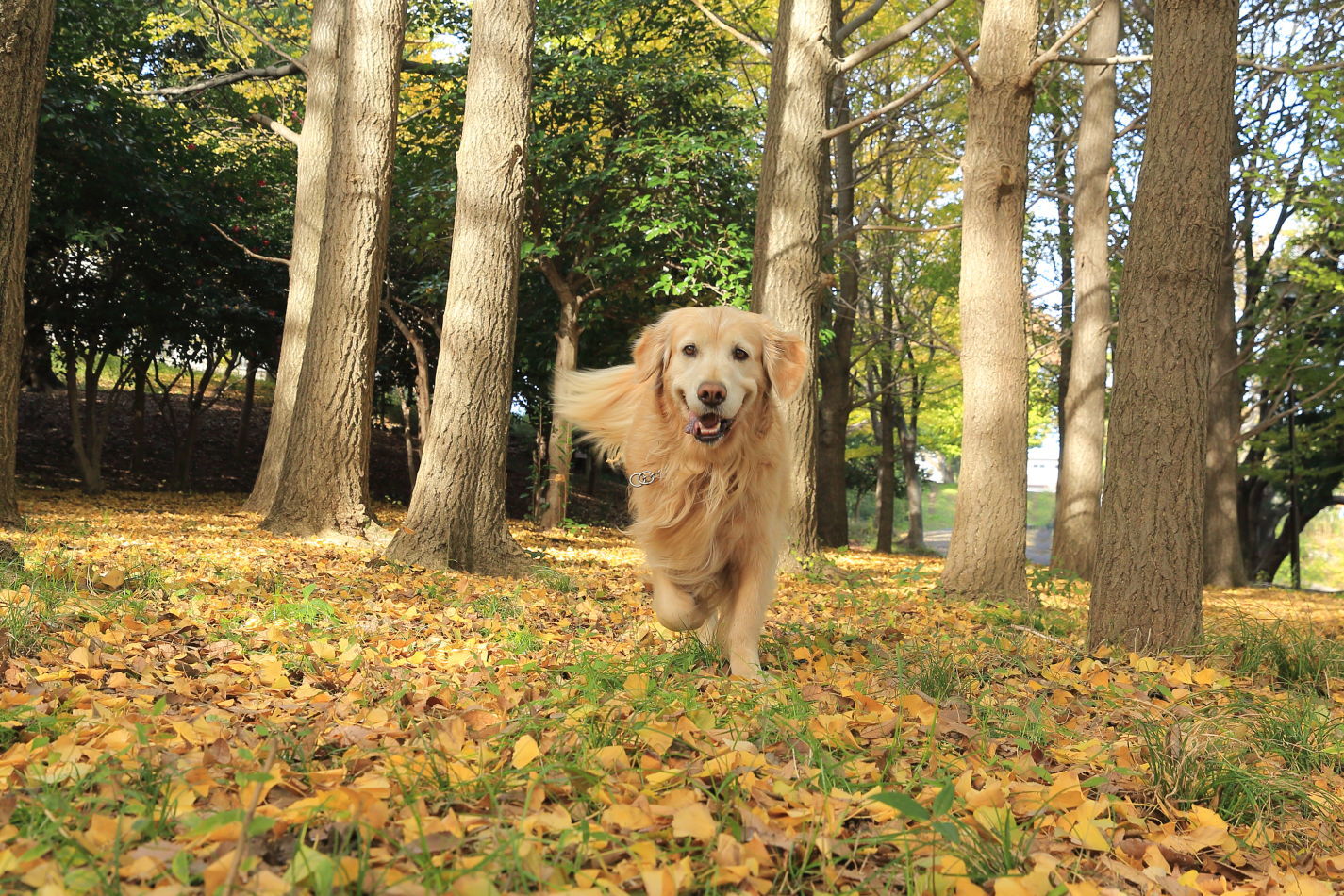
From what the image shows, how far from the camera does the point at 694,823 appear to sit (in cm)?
210

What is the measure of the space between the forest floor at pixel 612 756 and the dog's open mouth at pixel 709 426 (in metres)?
0.97

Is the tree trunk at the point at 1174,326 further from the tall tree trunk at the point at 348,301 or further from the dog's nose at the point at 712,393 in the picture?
the tall tree trunk at the point at 348,301

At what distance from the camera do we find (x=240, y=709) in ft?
9.82

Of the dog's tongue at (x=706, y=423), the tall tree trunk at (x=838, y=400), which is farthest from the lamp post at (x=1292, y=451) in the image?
the dog's tongue at (x=706, y=423)

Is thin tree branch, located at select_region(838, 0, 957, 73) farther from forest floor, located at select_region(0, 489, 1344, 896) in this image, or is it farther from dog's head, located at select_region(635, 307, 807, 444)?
forest floor, located at select_region(0, 489, 1344, 896)

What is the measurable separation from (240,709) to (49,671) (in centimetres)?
76

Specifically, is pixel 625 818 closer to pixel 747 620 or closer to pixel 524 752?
pixel 524 752

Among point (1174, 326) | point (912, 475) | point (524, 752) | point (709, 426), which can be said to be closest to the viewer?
point (524, 752)

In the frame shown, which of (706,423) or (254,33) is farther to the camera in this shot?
(254,33)

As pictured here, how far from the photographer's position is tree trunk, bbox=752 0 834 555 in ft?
27.8

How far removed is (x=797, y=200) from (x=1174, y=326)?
14.2 ft

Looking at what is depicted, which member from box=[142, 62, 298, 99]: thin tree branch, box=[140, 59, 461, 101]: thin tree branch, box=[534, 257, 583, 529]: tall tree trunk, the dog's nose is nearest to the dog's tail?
the dog's nose

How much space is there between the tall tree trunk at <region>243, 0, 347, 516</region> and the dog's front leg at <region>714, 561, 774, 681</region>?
314 inches

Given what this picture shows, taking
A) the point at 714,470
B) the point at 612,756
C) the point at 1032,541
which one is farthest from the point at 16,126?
the point at 1032,541
